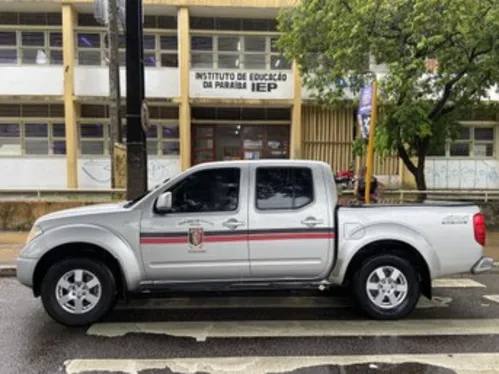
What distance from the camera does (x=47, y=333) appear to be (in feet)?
17.1

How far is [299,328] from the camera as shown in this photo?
5344 millimetres

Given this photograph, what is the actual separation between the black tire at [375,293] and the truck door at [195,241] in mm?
1293

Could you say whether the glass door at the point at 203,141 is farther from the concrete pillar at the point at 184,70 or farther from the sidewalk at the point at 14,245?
the sidewalk at the point at 14,245

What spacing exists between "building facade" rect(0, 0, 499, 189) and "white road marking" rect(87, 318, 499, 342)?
46.5 feet

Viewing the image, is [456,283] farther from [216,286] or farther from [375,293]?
→ [216,286]

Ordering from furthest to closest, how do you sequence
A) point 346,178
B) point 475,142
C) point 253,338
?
point 475,142 < point 346,178 < point 253,338

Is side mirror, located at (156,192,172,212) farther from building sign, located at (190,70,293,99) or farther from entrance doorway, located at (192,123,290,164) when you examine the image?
entrance doorway, located at (192,123,290,164)

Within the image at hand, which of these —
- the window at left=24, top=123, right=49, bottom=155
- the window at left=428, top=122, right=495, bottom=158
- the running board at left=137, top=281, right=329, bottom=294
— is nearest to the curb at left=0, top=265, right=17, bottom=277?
the running board at left=137, top=281, right=329, bottom=294

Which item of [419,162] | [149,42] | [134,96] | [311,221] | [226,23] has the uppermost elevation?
[226,23]

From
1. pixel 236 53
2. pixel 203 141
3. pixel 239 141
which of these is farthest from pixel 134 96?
pixel 239 141

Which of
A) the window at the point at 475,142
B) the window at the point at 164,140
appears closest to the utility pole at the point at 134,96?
the window at the point at 164,140

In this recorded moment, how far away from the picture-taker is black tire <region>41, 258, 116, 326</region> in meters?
5.29

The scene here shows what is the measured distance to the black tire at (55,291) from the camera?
5.29 metres

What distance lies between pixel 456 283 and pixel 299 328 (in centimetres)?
347
